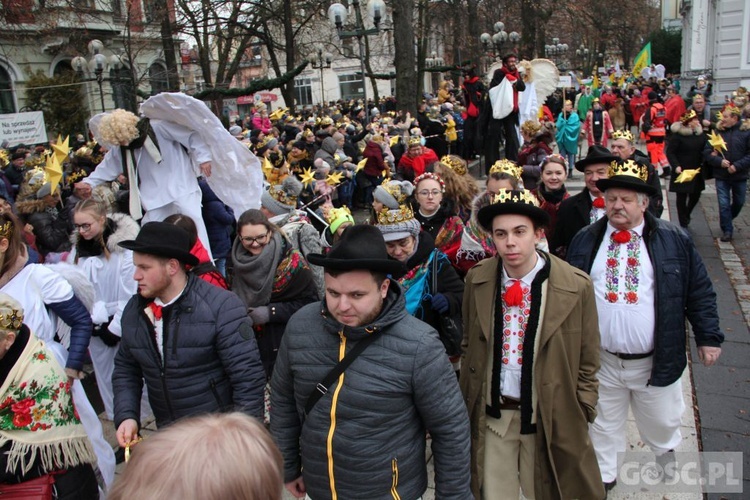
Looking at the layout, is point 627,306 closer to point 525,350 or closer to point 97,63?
point 525,350

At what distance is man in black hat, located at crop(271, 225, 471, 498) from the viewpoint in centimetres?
233

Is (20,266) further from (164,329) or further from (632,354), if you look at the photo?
(632,354)

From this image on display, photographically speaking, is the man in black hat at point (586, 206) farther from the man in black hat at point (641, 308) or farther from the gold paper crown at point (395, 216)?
the gold paper crown at point (395, 216)

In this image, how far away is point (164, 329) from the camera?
3.01 meters

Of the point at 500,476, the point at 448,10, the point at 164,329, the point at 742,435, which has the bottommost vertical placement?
the point at 742,435

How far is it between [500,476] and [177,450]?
87.8 inches

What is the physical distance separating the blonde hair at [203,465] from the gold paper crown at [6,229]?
249 centimetres

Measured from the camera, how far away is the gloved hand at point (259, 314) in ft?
13.1

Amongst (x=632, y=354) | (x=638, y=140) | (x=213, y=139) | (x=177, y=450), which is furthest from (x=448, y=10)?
(x=177, y=450)

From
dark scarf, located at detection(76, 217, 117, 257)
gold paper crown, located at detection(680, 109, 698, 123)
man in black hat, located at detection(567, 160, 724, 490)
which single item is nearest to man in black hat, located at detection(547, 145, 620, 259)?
man in black hat, located at detection(567, 160, 724, 490)

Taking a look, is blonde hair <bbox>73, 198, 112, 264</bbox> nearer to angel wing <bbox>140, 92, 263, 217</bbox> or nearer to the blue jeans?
angel wing <bbox>140, 92, 263, 217</bbox>

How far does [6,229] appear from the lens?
3441 mm

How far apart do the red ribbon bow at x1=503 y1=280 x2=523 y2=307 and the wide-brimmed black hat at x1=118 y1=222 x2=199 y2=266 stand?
157cm

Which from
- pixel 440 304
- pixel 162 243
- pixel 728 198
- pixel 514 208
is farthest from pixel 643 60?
pixel 162 243
